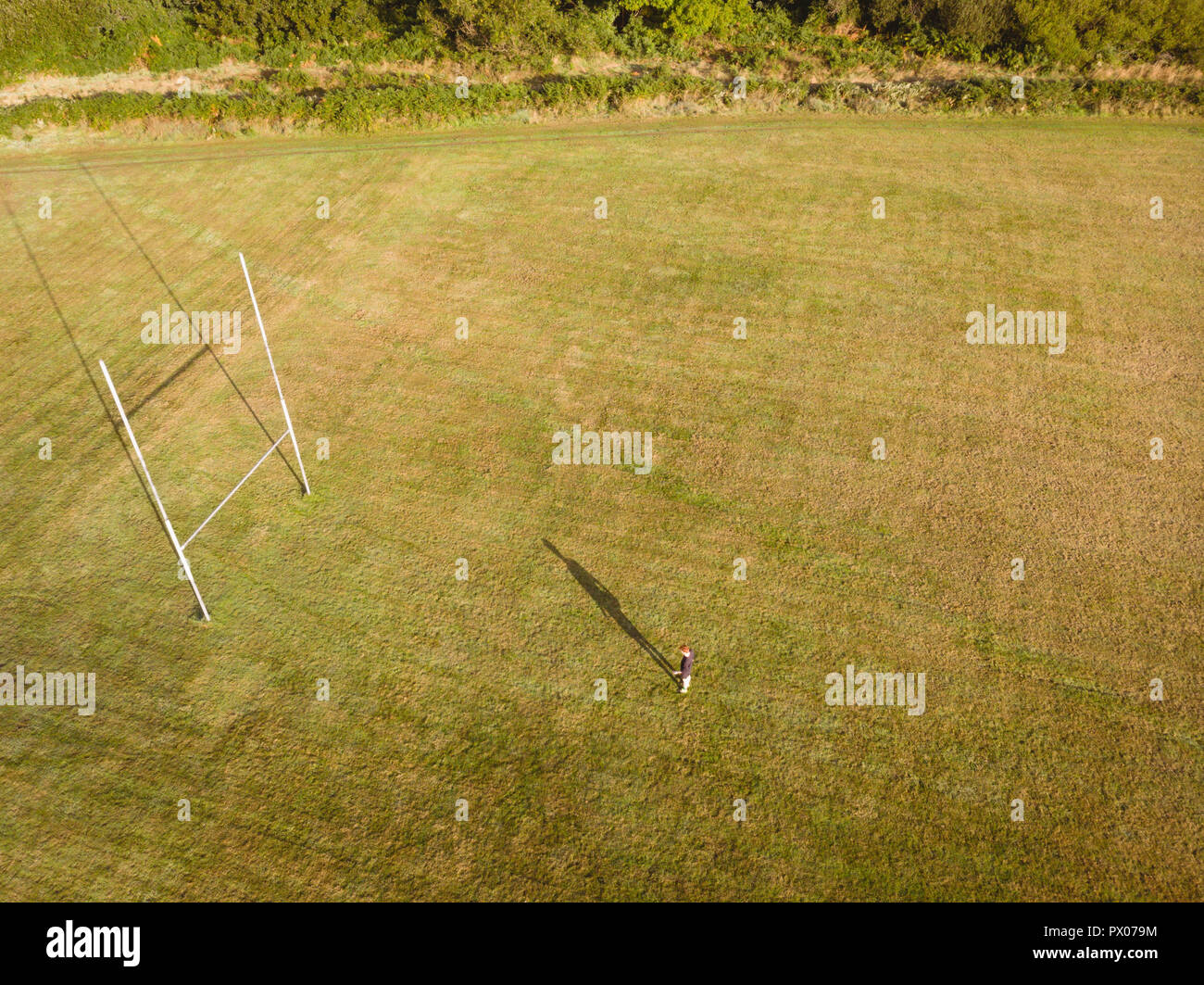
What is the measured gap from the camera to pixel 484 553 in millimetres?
→ 17844

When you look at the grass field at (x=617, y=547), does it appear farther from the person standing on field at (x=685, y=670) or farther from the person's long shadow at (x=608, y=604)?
the person standing on field at (x=685, y=670)

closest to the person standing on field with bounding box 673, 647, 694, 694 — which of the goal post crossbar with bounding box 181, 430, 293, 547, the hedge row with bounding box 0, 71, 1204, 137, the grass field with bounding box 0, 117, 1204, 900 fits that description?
the grass field with bounding box 0, 117, 1204, 900

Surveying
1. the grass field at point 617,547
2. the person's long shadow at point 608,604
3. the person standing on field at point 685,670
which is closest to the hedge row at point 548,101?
the grass field at point 617,547

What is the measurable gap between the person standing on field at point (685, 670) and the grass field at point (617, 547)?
0.27m

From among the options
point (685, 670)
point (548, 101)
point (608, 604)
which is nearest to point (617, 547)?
point (608, 604)

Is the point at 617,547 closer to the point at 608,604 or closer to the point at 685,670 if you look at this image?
the point at 608,604

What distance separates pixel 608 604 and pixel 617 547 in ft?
5.78

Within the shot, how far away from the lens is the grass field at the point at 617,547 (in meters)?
13.2

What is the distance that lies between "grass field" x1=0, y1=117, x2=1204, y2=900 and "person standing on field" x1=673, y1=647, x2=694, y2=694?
275 millimetres

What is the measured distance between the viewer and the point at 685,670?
14.7 m

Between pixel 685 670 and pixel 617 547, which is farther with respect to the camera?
pixel 617 547
